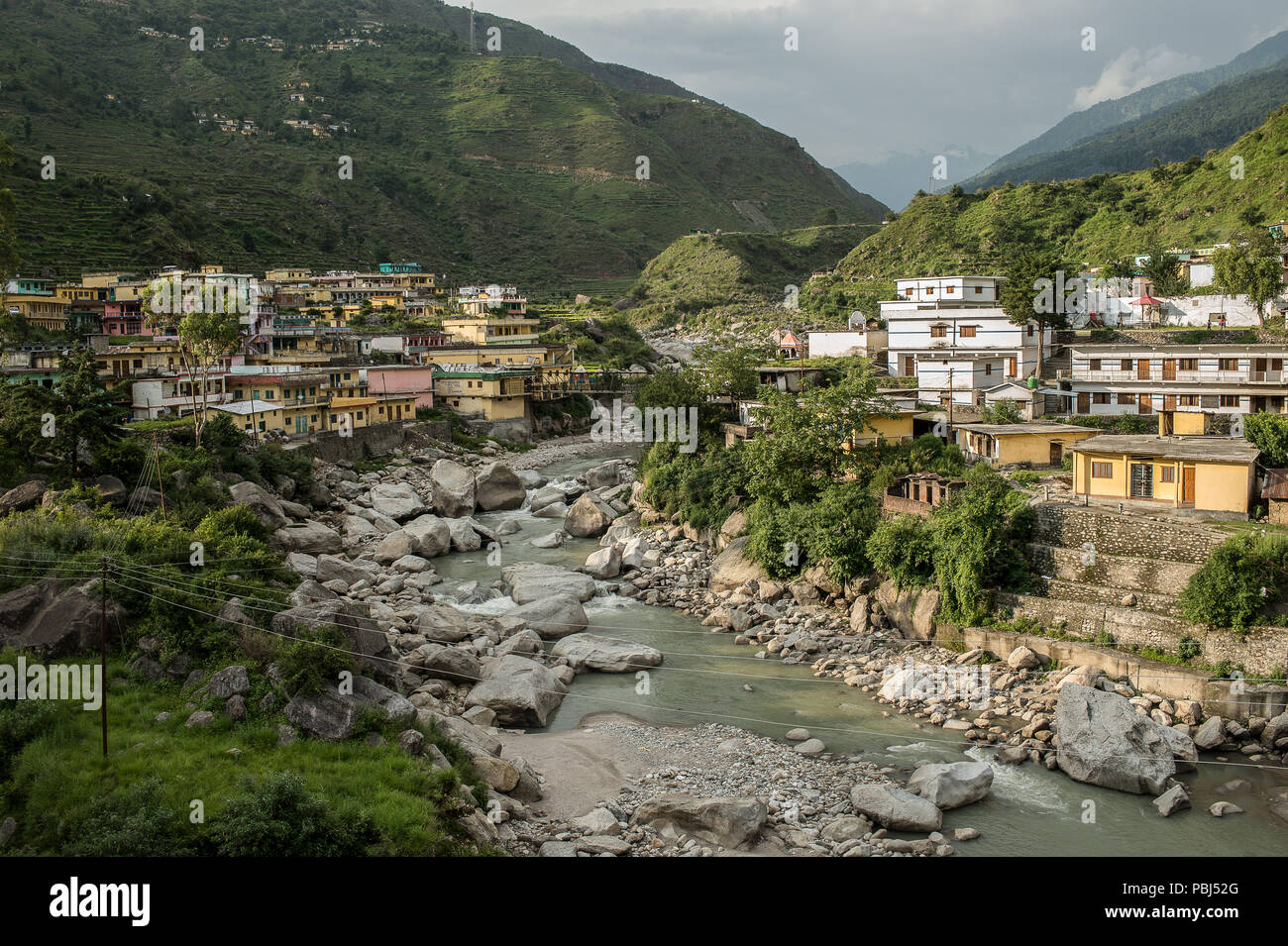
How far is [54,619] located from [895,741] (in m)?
15.6

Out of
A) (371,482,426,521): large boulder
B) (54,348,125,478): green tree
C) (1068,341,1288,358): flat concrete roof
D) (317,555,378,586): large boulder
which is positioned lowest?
(317,555,378,586): large boulder

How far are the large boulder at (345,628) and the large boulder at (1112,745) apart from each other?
12585 millimetres

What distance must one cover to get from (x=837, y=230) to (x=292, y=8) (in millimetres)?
118876

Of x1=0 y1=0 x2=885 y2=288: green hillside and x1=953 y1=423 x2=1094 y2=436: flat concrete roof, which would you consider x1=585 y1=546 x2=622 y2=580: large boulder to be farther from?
x1=0 y1=0 x2=885 y2=288: green hillside

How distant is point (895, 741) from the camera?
1823 cm

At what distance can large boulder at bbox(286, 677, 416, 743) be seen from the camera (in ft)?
51.4

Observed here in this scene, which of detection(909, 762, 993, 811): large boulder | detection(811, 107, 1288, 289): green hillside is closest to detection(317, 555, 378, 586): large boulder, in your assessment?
detection(909, 762, 993, 811): large boulder

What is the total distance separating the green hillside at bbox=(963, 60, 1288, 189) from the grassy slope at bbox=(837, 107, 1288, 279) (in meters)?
83.5

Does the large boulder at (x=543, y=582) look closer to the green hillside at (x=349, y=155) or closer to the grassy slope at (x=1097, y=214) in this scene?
the grassy slope at (x=1097, y=214)

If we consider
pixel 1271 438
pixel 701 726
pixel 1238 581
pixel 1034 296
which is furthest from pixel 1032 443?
pixel 701 726

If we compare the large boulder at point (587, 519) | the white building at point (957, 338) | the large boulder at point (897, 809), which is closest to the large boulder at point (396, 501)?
the large boulder at point (587, 519)

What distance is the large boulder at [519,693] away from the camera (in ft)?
64.1

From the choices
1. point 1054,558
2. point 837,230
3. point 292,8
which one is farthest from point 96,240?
point 292,8
